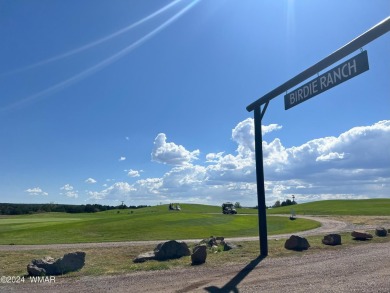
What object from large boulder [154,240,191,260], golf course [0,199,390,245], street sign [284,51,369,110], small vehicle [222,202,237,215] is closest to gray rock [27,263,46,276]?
large boulder [154,240,191,260]

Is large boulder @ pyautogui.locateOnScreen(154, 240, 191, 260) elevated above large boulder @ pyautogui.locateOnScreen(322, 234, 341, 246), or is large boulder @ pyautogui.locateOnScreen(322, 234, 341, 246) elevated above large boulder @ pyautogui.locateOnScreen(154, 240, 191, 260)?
large boulder @ pyautogui.locateOnScreen(322, 234, 341, 246)

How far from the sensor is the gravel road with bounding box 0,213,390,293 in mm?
8766

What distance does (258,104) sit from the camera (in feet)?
51.0

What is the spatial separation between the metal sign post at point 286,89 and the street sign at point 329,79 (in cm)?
4

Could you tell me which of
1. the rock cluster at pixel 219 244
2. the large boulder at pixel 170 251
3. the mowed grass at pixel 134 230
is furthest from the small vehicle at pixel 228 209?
the large boulder at pixel 170 251

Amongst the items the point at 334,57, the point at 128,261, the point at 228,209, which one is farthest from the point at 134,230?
the point at 228,209

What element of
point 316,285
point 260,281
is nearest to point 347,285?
point 316,285

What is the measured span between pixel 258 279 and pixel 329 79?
261 inches

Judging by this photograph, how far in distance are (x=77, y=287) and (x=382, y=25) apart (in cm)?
1075

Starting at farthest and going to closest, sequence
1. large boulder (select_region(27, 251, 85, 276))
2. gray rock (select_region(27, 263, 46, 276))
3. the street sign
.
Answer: large boulder (select_region(27, 251, 85, 276)) → gray rock (select_region(27, 263, 46, 276)) → the street sign

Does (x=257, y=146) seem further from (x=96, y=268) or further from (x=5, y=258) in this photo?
(x=5, y=258)

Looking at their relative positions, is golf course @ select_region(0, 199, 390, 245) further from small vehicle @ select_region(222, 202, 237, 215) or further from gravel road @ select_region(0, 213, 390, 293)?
small vehicle @ select_region(222, 202, 237, 215)

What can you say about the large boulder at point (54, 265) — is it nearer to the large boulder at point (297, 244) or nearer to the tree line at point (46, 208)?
the large boulder at point (297, 244)

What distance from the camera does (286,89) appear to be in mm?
13898
